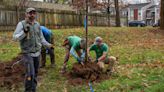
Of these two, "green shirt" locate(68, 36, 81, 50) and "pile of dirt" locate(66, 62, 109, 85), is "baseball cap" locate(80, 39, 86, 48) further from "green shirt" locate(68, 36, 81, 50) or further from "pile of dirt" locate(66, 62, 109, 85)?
"pile of dirt" locate(66, 62, 109, 85)

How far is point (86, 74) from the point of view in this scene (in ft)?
30.8

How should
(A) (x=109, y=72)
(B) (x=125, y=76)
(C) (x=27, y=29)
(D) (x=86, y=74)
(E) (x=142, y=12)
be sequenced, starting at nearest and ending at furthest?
(C) (x=27, y=29) < (D) (x=86, y=74) < (B) (x=125, y=76) < (A) (x=109, y=72) < (E) (x=142, y=12)

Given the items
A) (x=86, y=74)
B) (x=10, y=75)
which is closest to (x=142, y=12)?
(x=10, y=75)

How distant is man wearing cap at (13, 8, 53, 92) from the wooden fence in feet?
54.3

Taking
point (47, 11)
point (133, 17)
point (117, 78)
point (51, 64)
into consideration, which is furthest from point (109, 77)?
point (133, 17)

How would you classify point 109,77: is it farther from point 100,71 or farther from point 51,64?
point 51,64

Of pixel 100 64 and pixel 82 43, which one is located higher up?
pixel 82 43

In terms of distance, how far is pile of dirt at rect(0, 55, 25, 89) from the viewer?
30.1ft

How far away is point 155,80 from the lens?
30.1 ft

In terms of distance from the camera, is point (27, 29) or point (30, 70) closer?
point (27, 29)

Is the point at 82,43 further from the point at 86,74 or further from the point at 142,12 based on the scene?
the point at 142,12

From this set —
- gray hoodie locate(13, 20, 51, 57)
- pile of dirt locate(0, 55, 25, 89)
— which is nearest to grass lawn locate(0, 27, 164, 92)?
pile of dirt locate(0, 55, 25, 89)

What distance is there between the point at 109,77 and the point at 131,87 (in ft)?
3.45

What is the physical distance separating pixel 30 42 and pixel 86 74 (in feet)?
6.81
